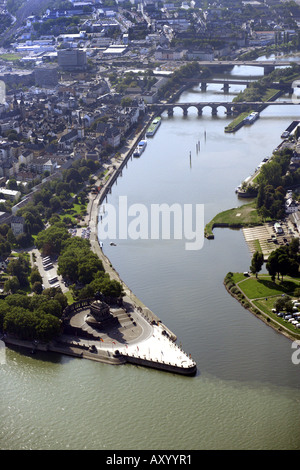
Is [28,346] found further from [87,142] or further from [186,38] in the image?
[186,38]

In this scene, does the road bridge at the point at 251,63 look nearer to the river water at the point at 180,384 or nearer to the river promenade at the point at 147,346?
the river water at the point at 180,384

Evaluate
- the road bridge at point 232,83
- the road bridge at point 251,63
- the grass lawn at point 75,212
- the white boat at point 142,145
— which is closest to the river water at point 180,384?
the grass lawn at point 75,212

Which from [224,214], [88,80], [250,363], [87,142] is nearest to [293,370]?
[250,363]

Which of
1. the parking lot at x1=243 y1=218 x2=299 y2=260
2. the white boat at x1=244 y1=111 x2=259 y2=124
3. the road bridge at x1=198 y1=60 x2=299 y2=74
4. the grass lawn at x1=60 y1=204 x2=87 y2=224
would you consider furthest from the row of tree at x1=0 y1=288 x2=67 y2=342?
the road bridge at x1=198 y1=60 x2=299 y2=74

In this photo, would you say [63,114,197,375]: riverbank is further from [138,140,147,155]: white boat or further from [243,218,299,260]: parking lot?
[138,140,147,155]: white boat

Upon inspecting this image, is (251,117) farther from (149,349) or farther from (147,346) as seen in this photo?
(149,349)
